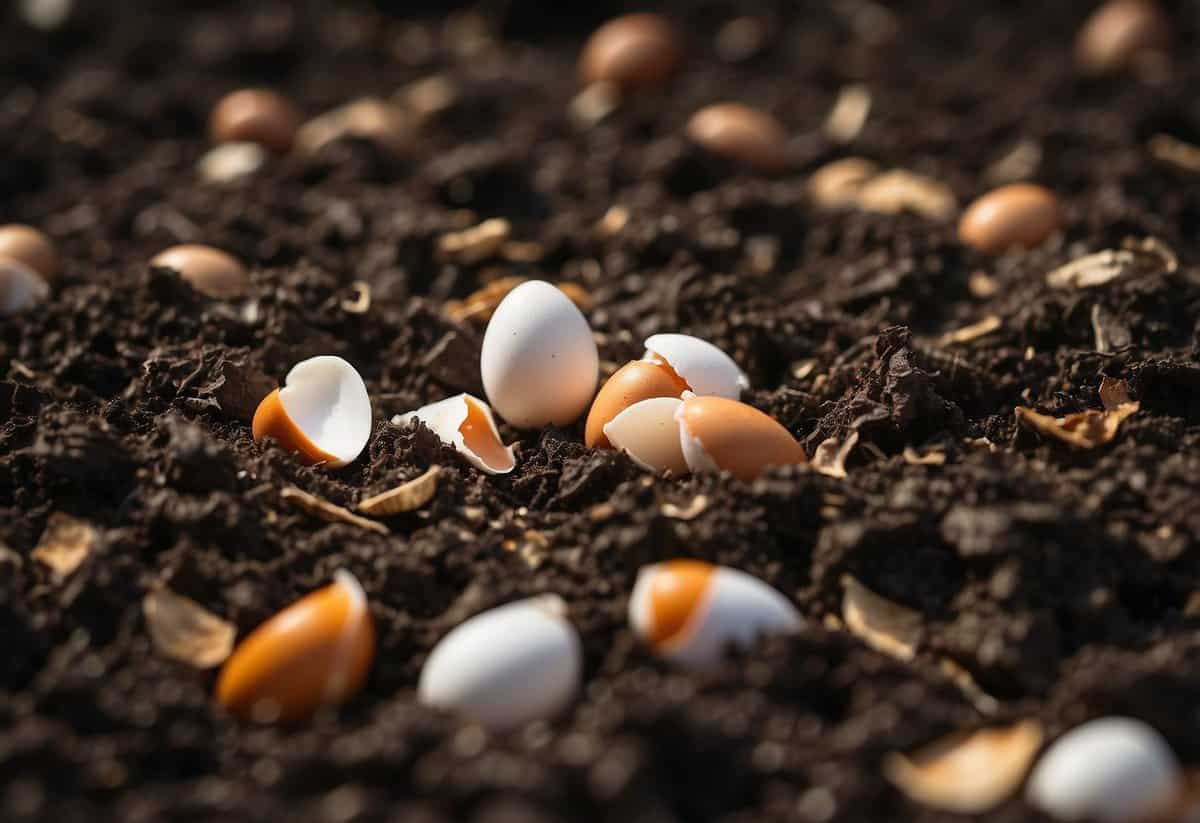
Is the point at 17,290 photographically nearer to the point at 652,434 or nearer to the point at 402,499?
the point at 402,499

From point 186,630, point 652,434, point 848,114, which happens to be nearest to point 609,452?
point 652,434

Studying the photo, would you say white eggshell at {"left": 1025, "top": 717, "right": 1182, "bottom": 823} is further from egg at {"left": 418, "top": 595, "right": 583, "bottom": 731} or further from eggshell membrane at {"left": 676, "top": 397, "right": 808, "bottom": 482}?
eggshell membrane at {"left": 676, "top": 397, "right": 808, "bottom": 482}

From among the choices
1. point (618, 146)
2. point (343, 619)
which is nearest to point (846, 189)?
point (618, 146)

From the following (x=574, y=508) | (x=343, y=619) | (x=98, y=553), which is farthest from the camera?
(x=574, y=508)

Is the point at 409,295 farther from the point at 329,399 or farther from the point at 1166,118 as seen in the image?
the point at 1166,118

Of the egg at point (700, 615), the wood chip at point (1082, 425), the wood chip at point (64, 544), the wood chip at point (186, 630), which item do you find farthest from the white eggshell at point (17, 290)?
the wood chip at point (1082, 425)

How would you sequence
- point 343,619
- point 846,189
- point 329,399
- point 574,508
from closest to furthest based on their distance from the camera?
point 343,619 < point 574,508 < point 329,399 < point 846,189

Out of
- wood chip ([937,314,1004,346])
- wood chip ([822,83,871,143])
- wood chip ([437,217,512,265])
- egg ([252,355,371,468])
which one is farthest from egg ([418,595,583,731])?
wood chip ([822,83,871,143])
